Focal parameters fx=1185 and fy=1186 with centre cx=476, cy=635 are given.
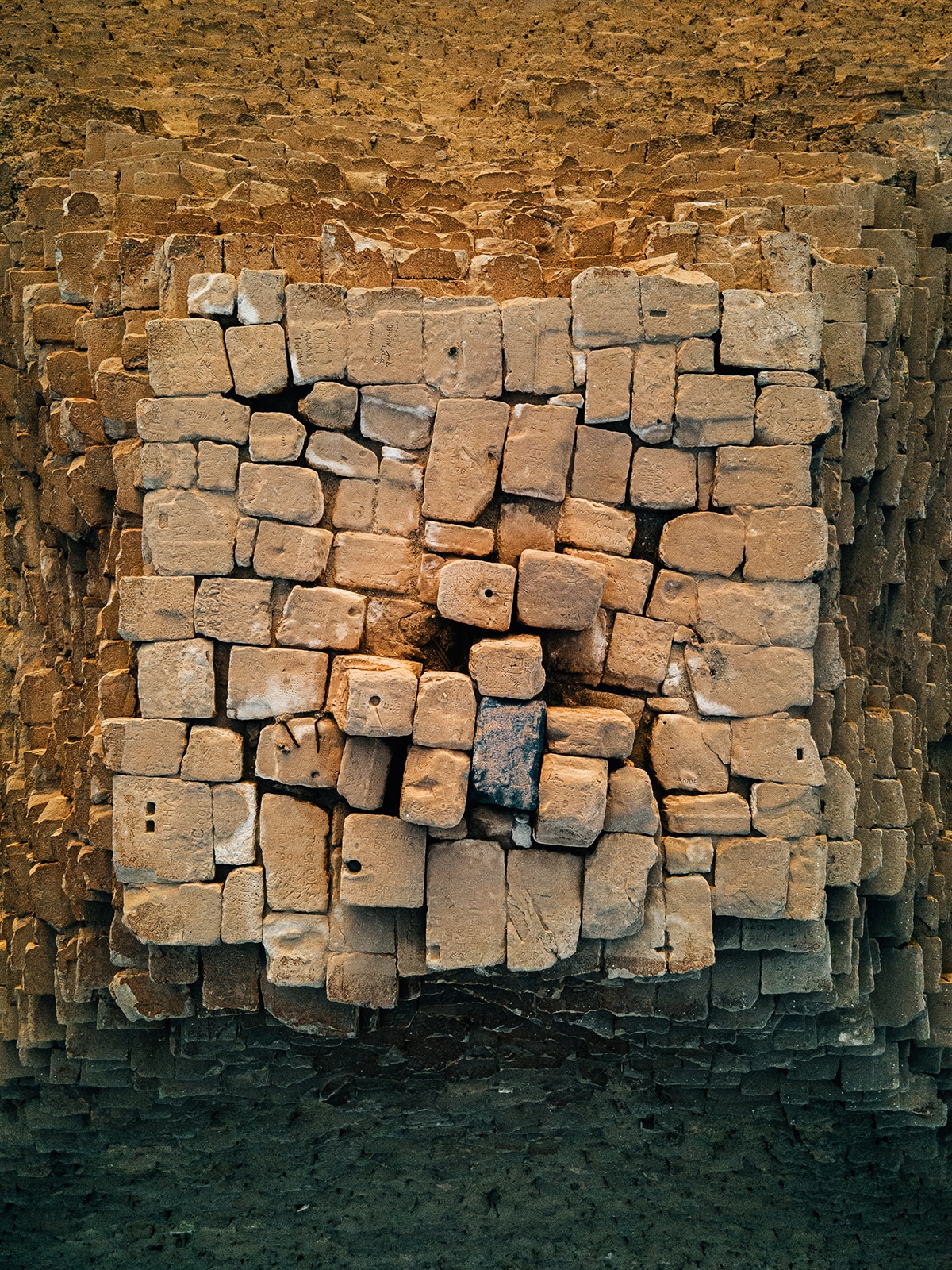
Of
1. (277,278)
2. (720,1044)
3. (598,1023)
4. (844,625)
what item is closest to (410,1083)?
(598,1023)

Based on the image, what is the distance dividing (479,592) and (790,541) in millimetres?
1575

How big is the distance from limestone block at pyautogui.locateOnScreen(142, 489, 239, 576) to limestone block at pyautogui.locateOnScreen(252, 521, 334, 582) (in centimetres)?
14

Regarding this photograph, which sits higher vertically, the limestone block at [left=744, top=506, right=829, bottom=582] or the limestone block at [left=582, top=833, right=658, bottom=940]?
the limestone block at [left=744, top=506, right=829, bottom=582]

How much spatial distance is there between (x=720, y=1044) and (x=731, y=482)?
3225 millimetres

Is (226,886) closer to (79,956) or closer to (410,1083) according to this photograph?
(79,956)

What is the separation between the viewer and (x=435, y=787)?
5594 mm

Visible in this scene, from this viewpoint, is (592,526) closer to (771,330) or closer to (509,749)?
(509,749)

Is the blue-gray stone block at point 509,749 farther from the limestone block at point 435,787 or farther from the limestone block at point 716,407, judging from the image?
the limestone block at point 716,407

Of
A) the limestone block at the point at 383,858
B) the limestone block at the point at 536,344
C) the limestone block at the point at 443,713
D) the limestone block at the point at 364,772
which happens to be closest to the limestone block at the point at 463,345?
the limestone block at the point at 536,344

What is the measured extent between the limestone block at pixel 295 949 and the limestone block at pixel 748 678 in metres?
2.24

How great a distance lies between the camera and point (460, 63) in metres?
8.23

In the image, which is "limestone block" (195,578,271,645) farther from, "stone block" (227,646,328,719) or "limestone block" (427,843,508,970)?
"limestone block" (427,843,508,970)

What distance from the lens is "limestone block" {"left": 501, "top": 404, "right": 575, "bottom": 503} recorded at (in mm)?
5801

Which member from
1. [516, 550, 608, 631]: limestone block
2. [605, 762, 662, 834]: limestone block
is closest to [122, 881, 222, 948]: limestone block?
[605, 762, 662, 834]: limestone block
